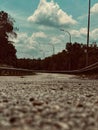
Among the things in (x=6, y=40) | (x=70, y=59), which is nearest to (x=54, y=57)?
(x=70, y=59)

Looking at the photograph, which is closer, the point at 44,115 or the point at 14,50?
the point at 44,115

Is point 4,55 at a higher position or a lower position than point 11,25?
lower

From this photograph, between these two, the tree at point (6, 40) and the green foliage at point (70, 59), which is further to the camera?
the green foliage at point (70, 59)

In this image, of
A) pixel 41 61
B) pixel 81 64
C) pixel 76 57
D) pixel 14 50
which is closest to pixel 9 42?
pixel 14 50

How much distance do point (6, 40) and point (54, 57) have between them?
77128 mm

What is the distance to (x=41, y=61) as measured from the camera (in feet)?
633

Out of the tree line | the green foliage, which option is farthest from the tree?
the green foliage

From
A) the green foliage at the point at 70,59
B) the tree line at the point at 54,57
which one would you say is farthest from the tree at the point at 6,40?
the green foliage at the point at 70,59

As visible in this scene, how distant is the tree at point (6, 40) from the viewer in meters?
83.8

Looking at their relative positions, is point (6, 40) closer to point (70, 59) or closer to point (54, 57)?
point (70, 59)

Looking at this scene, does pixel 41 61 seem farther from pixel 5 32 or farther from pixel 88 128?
pixel 88 128

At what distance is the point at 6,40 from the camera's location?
279 ft

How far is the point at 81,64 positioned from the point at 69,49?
7.17 m

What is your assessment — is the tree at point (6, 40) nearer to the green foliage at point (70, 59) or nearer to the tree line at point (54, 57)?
the tree line at point (54, 57)
